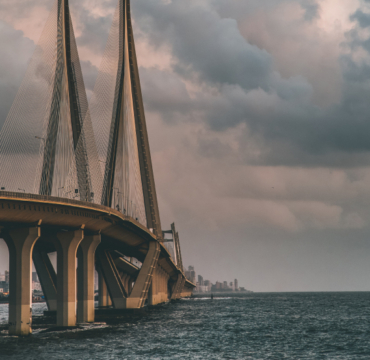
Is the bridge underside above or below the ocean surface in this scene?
above

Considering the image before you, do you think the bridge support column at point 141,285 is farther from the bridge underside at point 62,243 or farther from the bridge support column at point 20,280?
the bridge support column at point 20,280

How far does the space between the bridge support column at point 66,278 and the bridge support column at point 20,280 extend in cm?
730

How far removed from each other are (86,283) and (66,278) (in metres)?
9.36

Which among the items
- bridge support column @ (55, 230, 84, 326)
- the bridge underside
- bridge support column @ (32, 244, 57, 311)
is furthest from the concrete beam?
bridge support column @ (55, 230, 84, 326)

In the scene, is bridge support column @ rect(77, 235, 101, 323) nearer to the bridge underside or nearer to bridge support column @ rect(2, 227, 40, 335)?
the bridge underside

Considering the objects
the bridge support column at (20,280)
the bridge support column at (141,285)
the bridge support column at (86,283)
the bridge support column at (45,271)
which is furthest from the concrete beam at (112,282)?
the bridge support column at (20,280)

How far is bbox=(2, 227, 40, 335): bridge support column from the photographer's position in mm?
52250

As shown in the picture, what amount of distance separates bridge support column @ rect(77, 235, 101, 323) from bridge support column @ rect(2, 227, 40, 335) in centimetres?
1601

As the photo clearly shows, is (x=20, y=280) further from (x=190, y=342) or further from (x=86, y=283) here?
(x=86, y=283)

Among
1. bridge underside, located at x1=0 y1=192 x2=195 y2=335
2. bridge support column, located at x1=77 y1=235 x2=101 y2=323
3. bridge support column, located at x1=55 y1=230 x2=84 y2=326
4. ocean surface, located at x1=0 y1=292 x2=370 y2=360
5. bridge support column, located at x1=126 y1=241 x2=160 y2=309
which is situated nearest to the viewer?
ocean surface, located at x1=0 y1=292 x2=370 y2=360

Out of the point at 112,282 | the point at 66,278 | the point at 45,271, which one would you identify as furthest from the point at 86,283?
the point at 45,271

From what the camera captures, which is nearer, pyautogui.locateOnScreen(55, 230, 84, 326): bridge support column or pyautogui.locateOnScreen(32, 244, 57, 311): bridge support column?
pyautogui.locateOnScreen(55, 230, 84, 326): bridge support column

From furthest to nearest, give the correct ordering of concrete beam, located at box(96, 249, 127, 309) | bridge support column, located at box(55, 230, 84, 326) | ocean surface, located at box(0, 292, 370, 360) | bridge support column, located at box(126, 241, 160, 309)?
bridge support column, located at box(126, 241, 160, 309) → concrete beam, located at box(96, 249, 127, 309) → bridge support column, located at box(55, 230, 84, 326) → ocean surface, located at box(0, 292, 370, 360)

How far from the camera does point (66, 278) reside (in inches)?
Answer: 2375
